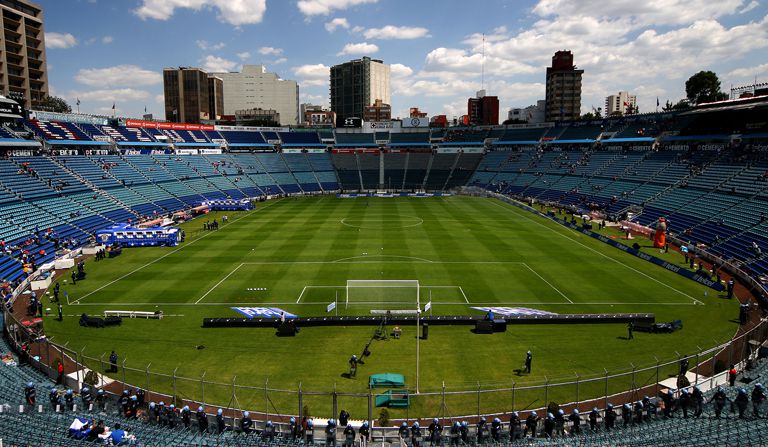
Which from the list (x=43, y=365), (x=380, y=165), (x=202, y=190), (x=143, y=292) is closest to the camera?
(x=43, y=365)

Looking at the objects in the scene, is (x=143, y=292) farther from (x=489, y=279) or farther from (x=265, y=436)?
(x=489, y=279)

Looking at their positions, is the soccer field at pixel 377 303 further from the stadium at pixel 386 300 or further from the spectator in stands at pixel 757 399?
the spectator in stands at pixel 757 399

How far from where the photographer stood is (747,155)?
210ft

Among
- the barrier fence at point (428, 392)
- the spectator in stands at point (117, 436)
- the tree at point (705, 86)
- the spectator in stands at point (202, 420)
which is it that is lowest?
the barrier fence at point (428, 392)

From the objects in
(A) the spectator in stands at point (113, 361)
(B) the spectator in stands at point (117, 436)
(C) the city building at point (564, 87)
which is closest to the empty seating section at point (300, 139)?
(C) the city building at point (564, 87)

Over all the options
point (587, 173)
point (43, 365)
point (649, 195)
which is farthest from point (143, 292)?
point (587, 173)

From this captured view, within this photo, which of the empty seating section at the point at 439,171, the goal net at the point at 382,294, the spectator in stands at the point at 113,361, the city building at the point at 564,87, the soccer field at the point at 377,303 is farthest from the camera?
the city building at the point at 564,87

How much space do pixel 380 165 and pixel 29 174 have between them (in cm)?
7919

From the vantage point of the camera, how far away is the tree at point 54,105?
102m

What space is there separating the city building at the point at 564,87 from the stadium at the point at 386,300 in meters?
103

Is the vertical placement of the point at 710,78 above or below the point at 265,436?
above

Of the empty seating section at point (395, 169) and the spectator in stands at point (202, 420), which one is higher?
the empty seating section at point (395, 169)

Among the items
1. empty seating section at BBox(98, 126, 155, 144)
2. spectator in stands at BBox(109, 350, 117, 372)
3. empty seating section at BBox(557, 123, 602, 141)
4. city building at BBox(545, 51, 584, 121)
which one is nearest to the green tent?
spectator in stands at BBox(109, 350, 117, 372)

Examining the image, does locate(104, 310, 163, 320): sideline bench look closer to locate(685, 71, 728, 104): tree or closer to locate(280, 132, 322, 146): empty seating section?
Answer: locate(280, 132, 322, 146): empty seating section
